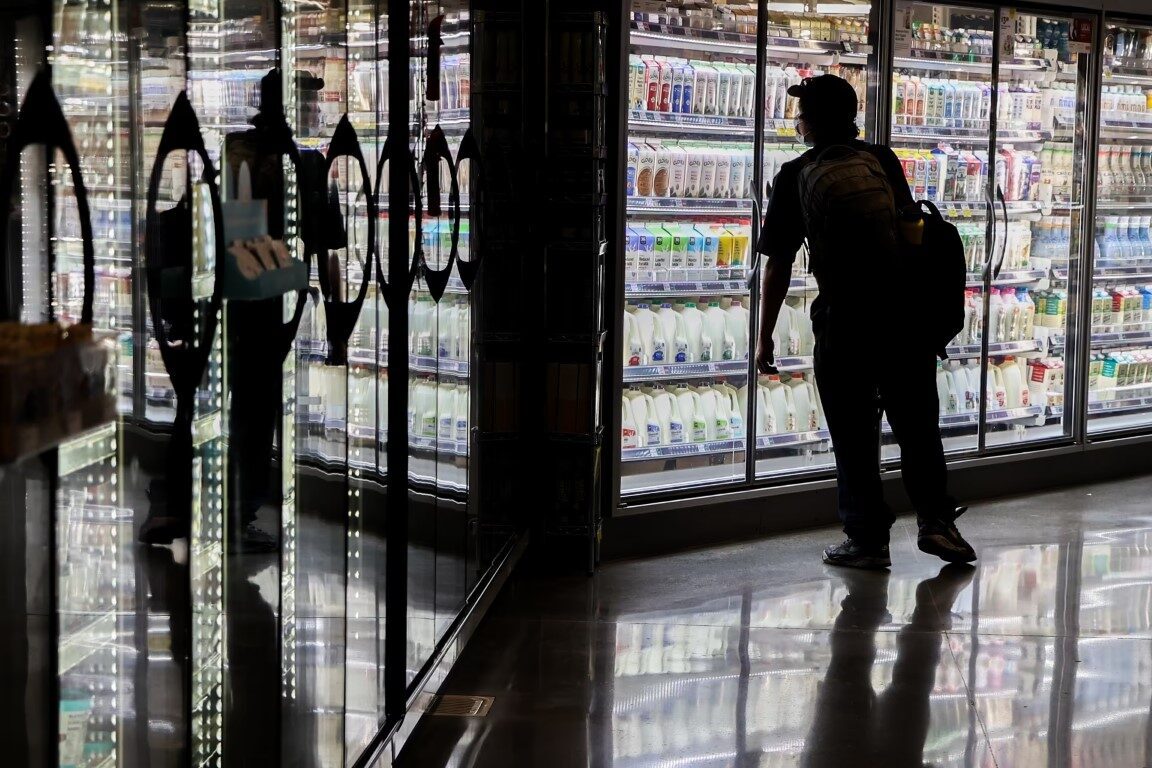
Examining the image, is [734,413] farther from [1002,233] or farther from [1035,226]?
[1035,226]

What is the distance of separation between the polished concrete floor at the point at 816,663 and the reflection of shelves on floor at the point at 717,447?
0.45 meters

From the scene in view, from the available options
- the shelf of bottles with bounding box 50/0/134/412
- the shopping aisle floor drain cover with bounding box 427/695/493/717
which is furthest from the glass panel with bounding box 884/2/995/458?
the shelf of bottles with bounding box 50/0/134/412

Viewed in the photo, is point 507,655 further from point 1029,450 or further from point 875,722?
point 1029,450

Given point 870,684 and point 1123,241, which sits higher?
point 1123,241

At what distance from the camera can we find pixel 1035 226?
679 cm

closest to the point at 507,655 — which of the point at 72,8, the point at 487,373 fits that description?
the point at 487,373

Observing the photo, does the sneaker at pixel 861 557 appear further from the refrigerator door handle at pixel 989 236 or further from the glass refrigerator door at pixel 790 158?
the refrigerator door handle at pixel 989 236

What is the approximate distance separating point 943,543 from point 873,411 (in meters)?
0.60

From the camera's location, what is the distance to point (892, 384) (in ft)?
16.6

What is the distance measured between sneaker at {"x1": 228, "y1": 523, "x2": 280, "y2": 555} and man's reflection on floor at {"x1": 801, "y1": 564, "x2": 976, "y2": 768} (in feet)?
5.45

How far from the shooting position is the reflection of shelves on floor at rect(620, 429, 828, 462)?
5527mm

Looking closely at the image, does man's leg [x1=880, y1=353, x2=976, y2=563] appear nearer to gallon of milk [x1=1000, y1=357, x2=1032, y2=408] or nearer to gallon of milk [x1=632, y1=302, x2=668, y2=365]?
gallon of milk [x1=632, y1=302, x2=668, y2=365]

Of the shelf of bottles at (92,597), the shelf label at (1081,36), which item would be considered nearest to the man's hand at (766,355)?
the shelf label at (1081,36)

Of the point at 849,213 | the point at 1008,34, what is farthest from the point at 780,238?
the point at 1008,34
